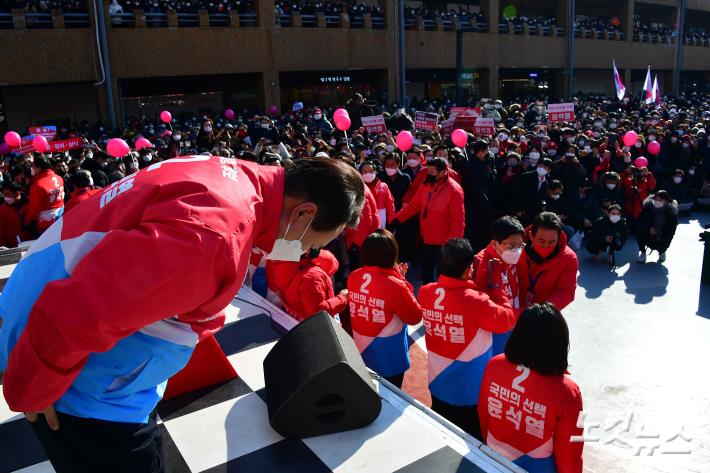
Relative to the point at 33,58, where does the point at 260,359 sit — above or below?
below

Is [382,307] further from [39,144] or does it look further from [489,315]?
[39,144]

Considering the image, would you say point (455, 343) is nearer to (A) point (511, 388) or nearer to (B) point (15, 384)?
(A) point (511, 388)

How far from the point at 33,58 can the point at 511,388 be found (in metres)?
20.4

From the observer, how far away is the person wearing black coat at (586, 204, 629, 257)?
313 inches

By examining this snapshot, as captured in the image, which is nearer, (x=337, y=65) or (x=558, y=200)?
(x=558, y=200)

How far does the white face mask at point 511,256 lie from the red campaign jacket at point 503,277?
3 centimetres

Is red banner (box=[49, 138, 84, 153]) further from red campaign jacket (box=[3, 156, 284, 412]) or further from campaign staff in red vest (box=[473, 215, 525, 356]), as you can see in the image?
red campaign jacket (box=[3, 156, 284, 412])

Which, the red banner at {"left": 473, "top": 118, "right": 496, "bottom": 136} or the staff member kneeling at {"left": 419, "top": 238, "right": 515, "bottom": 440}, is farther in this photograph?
the red banner at {"left": 473, "top": 118, "right": 496, "bottom": 136}

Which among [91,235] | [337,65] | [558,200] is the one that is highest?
[337,65]

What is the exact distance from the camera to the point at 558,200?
27.3ft

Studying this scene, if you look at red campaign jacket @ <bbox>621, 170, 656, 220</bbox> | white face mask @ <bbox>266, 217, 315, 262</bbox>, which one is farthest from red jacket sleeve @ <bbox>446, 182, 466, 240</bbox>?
white face mask @ <bbox>266, 217, 315, 262</bbox>

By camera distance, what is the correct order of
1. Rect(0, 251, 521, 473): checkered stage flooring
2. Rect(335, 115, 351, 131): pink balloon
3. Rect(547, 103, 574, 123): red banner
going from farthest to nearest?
1. Rect(547, 103, 574, 123): red banner
2. Rect(335, 115, 351, 131): pink balloon
3. Rect(0, 251, 521, 473): checkered stage flooring

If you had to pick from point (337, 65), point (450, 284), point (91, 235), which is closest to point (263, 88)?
point (337, 65)

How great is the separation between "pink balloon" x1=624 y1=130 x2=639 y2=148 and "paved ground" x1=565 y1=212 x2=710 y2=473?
368cm
